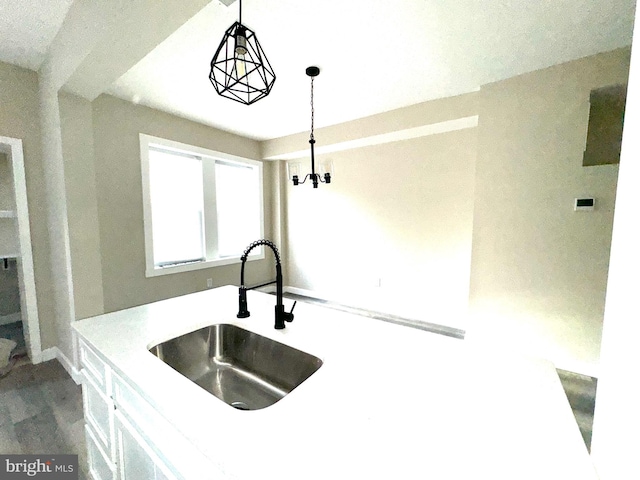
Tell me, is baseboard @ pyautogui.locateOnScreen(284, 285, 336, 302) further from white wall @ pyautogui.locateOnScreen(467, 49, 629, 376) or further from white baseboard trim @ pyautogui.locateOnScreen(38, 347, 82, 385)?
white baseboard trim @ pyautogui.locateOnScreen(38, 347, 82, 385)

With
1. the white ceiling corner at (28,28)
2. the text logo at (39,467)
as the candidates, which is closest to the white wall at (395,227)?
the white ceiling corner at (28,28)

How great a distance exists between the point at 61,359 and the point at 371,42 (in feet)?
12.2

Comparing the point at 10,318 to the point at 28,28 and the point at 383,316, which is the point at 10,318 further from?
the point at 383,316

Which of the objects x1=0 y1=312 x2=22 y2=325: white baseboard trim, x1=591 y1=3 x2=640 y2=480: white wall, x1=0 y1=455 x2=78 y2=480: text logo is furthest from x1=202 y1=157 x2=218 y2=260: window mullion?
x1=591 y1=3 x2=640 y2=480: white wall

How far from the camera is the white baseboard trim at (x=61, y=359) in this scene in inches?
83.2

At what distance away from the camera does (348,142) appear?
3.46 meters

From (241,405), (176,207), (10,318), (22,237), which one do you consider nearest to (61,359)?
(22,237)

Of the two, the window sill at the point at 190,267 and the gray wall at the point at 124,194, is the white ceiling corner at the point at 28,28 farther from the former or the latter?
the window sill at the point at 190,267

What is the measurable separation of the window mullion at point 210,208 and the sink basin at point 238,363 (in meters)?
2.66

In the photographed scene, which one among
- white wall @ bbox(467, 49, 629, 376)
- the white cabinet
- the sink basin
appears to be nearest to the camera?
the white cabinet

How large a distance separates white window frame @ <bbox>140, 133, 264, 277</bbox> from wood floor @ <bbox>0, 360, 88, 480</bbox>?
120 centimetres

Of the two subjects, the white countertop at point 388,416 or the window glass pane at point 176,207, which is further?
the window glass pane at point 176,207

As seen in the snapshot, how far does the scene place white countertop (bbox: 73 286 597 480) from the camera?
0.52 metres

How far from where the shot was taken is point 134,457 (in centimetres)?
91
